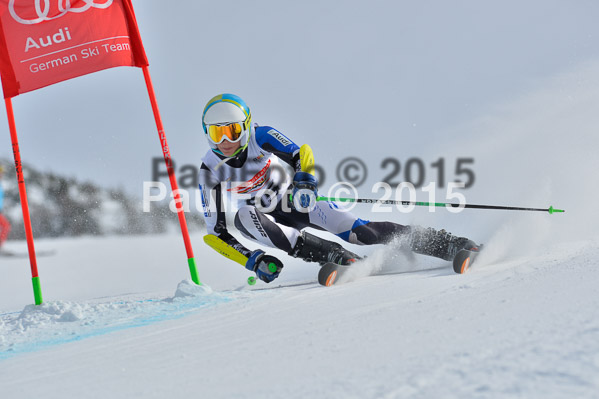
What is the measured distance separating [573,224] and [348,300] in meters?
3.57

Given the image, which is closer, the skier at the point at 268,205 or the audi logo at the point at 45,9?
the skier at the point at 268,205

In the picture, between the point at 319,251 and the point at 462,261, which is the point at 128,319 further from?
the point at 462,261

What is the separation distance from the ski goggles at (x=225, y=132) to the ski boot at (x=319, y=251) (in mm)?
1091

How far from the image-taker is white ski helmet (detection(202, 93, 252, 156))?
4.41 m

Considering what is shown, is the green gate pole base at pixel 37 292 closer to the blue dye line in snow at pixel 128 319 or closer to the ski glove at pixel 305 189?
the blue dye line in snow at pixel 128 319

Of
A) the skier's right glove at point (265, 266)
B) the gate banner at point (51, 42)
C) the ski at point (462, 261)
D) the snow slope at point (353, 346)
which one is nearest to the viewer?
the snow slope at point (353, 346)

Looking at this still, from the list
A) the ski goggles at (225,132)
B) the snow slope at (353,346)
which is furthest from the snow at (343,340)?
the ski goggles at (225,132)

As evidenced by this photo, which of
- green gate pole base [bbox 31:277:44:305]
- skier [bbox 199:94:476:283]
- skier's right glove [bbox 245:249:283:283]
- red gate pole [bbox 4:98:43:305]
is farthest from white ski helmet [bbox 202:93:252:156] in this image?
green gate pole base [bbox 31:277:44:305]

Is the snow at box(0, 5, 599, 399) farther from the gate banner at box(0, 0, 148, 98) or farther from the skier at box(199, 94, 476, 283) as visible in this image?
the gate banner at box(0, 0, 148, 98)

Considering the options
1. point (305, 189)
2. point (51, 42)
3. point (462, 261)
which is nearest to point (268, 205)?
point (305, 189)

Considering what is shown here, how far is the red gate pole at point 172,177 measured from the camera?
468 centimetres

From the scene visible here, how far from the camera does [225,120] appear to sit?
4402 mm

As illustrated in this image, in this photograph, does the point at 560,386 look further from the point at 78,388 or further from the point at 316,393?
the point at 78,388

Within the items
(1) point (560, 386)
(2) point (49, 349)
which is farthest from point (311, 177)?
(1) point (560, 386)
